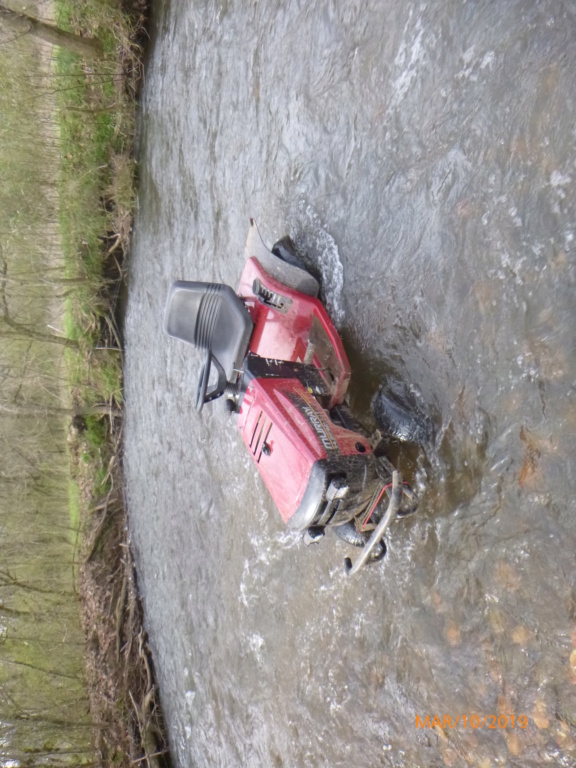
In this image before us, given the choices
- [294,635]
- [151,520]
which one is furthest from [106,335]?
[294,635]

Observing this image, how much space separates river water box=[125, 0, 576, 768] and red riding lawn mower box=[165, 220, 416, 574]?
0.24m

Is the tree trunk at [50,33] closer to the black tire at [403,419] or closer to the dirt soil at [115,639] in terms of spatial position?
→ the dirt soil at [115,639]

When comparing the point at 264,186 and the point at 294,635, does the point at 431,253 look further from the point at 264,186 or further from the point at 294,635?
the point at 294,635

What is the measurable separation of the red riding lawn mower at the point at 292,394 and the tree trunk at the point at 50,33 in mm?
3347

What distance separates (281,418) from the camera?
2.14 metres

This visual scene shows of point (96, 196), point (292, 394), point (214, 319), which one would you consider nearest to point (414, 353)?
point (292, 394)

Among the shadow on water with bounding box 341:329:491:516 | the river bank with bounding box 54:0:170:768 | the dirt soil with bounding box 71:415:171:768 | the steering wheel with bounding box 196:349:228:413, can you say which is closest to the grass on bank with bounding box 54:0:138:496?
the river bank with bounding box 54:0:170:768

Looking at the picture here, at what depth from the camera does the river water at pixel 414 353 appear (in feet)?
6.59

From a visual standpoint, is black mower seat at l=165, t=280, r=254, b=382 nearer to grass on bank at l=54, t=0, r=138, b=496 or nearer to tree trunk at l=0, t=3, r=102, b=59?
grass on bank at l=54, t=0, r=138, b=496

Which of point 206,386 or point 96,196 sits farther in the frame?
point 96,196

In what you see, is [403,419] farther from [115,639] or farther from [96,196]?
[115,639]

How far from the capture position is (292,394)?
89.7 inches

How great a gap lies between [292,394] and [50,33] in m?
4.37

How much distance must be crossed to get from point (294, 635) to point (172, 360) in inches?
89.9
